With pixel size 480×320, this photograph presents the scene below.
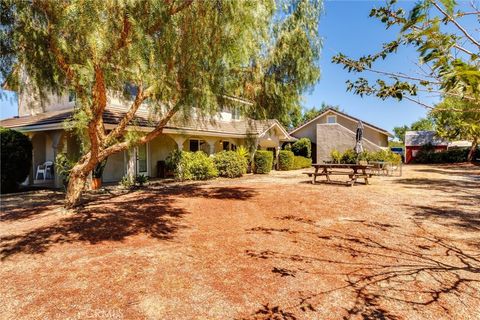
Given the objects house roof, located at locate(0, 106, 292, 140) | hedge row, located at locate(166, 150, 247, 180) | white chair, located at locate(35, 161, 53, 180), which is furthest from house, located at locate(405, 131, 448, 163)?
white chair, located at locate(35, 161, 53, 180)

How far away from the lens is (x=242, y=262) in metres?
4.88

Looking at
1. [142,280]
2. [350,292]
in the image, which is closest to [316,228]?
[350,292]

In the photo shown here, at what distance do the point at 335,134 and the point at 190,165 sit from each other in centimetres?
1802

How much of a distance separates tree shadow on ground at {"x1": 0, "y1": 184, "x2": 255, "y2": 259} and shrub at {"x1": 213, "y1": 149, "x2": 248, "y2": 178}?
6926 millimetres

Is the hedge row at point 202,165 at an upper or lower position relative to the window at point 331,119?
lower

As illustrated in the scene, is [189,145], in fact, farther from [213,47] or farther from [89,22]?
[89,22]

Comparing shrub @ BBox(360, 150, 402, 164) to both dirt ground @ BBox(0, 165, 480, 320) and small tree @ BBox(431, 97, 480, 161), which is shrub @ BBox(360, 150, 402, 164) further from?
small tree @ BBox(431, 97, 480, 161)

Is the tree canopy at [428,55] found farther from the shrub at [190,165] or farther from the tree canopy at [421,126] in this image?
the tree canopy at [421,126]

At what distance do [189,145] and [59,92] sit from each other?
10.8 metres

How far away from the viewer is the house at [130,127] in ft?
40.5

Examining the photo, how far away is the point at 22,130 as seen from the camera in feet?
44.6

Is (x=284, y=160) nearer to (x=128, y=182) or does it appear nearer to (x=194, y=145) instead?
(x=194, y=145)

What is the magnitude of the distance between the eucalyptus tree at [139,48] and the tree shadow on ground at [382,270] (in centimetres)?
512

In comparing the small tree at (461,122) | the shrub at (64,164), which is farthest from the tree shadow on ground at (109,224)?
the small tree at (461,122)
